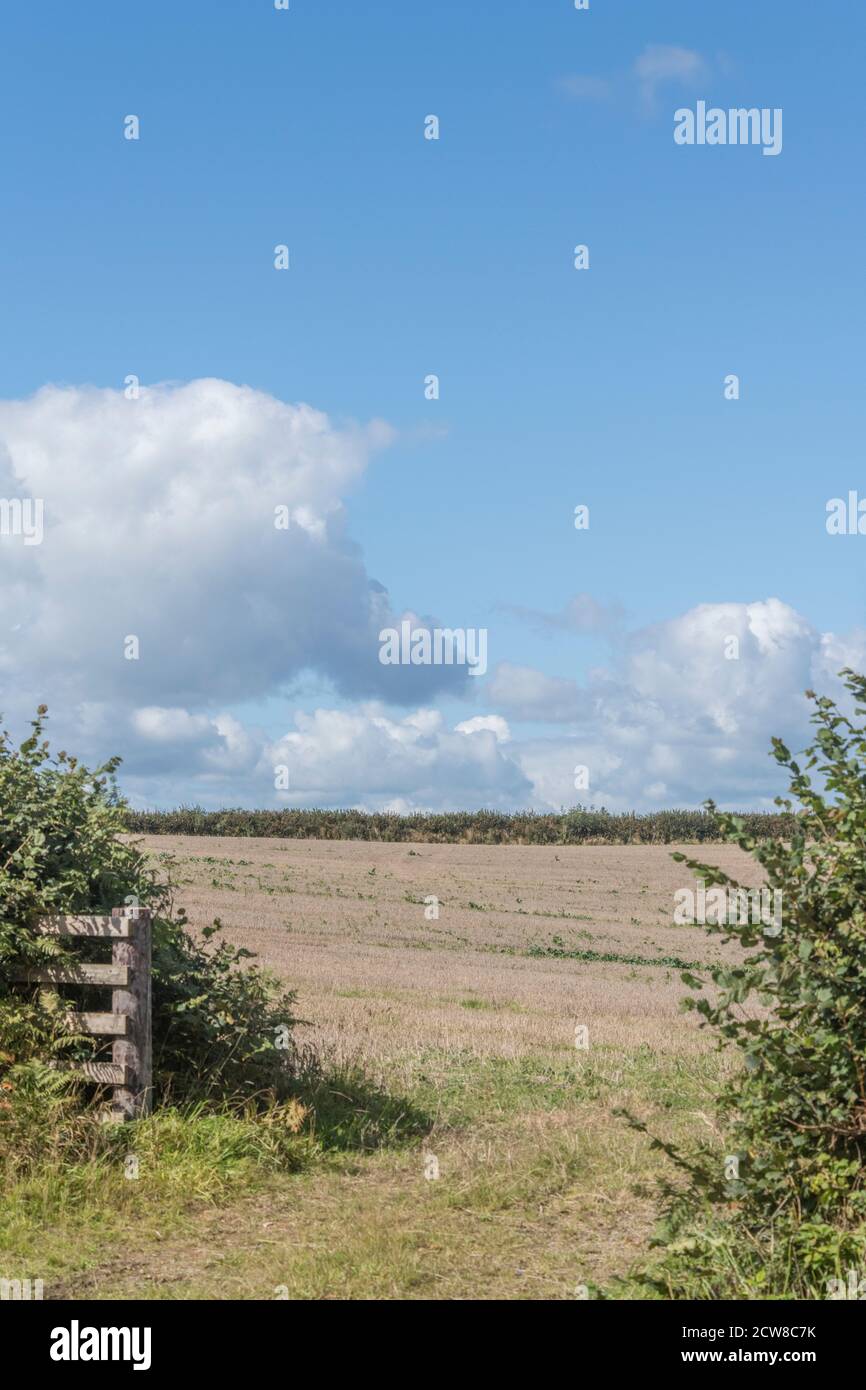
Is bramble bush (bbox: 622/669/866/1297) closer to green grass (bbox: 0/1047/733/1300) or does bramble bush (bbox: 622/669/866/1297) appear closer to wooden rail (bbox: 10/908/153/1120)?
green grass (bbox: 0/1047/733/1300)

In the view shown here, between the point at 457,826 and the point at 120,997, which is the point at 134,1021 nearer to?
the point at 120,997

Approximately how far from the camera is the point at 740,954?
39.3 meters

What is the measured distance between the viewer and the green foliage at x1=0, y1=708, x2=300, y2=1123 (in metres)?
10.5

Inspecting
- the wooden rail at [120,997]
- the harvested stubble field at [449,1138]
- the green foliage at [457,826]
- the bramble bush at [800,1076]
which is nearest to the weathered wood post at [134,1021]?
the wooden rail at [120,997]

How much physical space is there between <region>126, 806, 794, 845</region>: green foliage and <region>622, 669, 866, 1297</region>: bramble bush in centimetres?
6869

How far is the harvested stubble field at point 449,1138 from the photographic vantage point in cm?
831

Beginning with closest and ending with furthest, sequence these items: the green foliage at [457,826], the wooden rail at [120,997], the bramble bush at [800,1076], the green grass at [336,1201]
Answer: the bramble bush at [800,1076]
the green grass at [336,1201]
the wooden rail at [120,997]
the green foliage at [457,826]

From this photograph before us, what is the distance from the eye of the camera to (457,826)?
79.8 meters

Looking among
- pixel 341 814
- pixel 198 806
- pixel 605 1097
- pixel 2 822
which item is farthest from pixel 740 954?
pixel 198 806

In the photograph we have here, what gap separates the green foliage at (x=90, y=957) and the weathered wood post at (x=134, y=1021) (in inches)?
12.6

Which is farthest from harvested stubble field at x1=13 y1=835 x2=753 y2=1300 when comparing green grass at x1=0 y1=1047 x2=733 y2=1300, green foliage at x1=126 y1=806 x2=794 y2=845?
green foliage at x1=126 y1=806 x2=794 y2=845

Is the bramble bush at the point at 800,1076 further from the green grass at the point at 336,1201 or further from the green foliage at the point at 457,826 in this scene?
the green foliage at the point at 457,826

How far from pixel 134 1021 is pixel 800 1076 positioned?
5889 mm
